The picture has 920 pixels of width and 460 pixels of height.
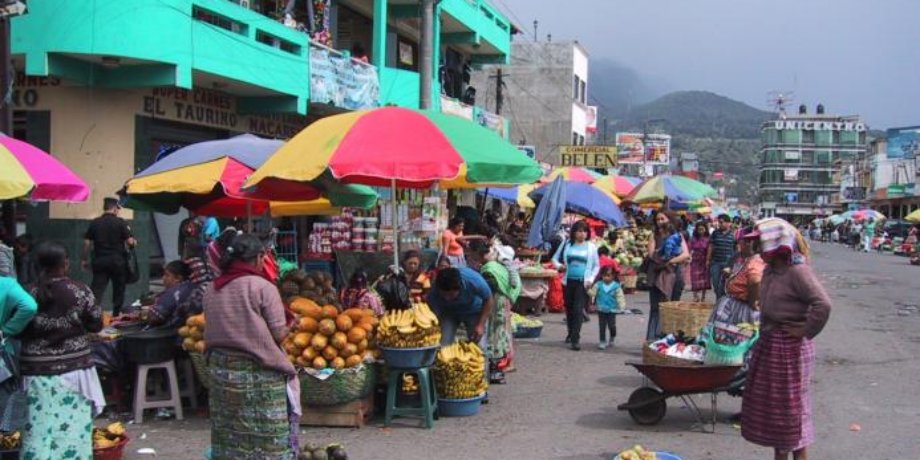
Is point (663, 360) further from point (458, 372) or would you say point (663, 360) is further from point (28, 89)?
point (28, 89)

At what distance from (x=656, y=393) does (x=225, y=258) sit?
413 centimetres

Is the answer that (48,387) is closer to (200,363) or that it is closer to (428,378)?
(200,363)

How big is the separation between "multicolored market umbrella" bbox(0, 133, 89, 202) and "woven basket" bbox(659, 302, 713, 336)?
6684 millimetres

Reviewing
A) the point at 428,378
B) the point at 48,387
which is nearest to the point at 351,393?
the point at 428,378

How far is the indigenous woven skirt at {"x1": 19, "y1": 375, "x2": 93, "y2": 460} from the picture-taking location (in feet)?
17.7

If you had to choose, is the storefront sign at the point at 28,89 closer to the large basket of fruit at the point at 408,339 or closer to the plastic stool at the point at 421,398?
the large basket of fruit at the point at 408,339

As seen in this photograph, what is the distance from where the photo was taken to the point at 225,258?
194 inches

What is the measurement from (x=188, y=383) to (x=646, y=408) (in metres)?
4.24

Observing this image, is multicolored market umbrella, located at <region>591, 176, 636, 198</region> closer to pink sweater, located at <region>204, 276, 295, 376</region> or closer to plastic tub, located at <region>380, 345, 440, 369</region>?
plastic tub, located at <region>380, 345, 440, 369</region>

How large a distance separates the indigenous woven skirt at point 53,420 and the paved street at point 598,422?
90 centimetres

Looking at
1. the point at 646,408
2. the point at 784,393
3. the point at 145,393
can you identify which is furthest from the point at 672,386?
the point at 145,393

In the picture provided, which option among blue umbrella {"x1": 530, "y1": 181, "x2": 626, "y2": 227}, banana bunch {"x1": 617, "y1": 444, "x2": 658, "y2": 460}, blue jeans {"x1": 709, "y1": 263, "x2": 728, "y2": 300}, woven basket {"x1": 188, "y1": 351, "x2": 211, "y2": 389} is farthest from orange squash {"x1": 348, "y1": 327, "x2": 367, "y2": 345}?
blue umbrella {"x1": 530, "y1": 181, "x2": 626, "y2": 227}

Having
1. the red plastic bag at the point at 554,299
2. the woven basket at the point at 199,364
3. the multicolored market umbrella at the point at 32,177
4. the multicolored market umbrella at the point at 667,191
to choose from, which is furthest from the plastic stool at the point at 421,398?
the multicolored market umbrella at the point at 667,191

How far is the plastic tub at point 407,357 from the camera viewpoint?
697 centimetres
